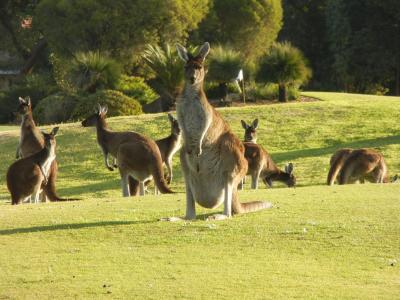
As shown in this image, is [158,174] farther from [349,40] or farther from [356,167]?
[349,40]

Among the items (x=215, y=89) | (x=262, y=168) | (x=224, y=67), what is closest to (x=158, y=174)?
(x=262, y=168)

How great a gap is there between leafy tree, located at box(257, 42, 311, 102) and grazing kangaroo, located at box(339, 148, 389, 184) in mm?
13668

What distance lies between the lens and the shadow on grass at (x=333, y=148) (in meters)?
21.8

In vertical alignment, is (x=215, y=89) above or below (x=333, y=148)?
above

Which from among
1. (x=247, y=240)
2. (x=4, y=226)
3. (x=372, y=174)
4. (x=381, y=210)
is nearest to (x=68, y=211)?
(x=4, y=226)

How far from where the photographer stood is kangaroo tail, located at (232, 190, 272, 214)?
1068cm

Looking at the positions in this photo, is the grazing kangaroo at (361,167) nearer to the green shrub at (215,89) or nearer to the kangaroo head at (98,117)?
the kangaroo head at (98,117)

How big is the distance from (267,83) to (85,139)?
31.0ft

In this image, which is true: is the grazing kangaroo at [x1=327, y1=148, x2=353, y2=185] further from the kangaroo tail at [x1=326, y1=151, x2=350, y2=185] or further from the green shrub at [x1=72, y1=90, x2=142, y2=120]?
the green shrub at [x1=72, y1=90, x2=142, y2=120]

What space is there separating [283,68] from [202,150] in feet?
65.8

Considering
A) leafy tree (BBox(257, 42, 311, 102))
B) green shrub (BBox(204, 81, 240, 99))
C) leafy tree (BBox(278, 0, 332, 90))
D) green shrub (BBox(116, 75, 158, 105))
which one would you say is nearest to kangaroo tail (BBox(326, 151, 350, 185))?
leafy tree (BBox(257, 42, 311, 102))

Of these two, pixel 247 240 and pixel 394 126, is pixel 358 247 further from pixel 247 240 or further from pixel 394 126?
pixel 394 126

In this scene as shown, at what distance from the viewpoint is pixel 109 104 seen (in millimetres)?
28484

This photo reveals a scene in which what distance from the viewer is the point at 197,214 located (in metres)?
10.9
